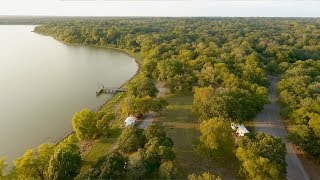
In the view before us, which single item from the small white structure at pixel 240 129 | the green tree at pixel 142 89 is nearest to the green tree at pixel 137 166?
the small white structure at pixel 240 129

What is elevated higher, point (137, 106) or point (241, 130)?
point (137, 106)

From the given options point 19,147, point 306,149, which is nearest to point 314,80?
point 306,149

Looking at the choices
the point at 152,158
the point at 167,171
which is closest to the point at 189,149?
the point at 152,158

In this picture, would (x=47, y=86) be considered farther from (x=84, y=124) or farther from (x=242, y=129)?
(x=242, y=129)

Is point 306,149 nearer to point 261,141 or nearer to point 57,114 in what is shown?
point 261,141

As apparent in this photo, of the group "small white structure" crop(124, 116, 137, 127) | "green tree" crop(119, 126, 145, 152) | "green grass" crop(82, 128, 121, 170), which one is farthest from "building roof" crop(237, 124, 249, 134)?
"green grass" crop(82, 128, 121, 170)

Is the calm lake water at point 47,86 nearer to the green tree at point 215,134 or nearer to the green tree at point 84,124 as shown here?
the green tree at point 84,124

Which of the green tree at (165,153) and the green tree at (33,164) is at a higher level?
the green tree at (165,153)
